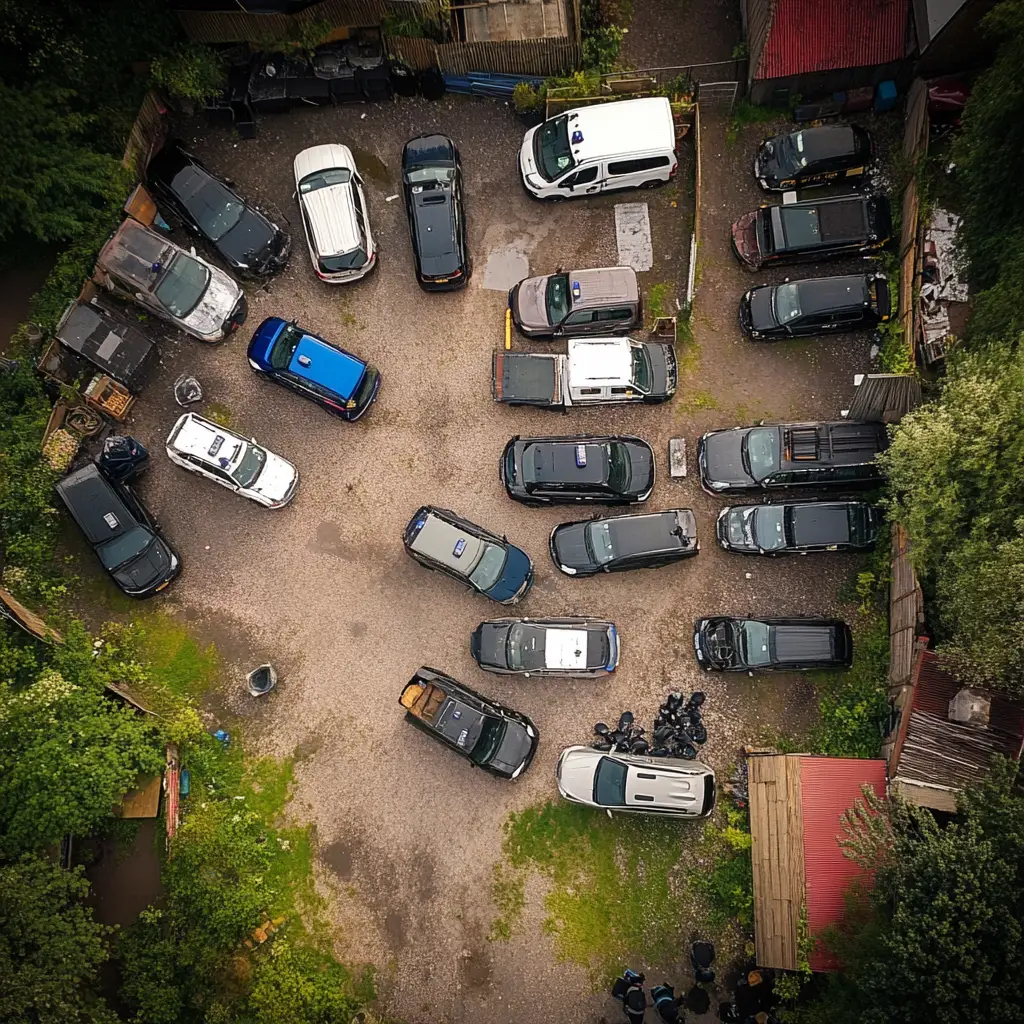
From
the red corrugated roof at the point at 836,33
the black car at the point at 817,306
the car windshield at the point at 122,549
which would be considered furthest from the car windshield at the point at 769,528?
the car windshield at the point at 122,549

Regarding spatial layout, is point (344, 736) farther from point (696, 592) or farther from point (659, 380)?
point (659, 380)

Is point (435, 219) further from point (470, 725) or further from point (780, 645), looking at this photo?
point (780, 645)

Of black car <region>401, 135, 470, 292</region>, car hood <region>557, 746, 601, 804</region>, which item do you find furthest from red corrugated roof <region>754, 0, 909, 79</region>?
car hood <region>557, 746, 601, 804</region>

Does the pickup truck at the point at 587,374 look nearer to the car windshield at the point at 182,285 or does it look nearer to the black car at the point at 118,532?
the car windshield at the point at 182,285

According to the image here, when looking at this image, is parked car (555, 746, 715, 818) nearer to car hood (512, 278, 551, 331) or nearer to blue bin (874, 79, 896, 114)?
car hood (512, 278, 551, 331)

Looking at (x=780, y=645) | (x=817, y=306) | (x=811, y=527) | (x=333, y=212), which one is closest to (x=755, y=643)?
(x=780, y=645)
